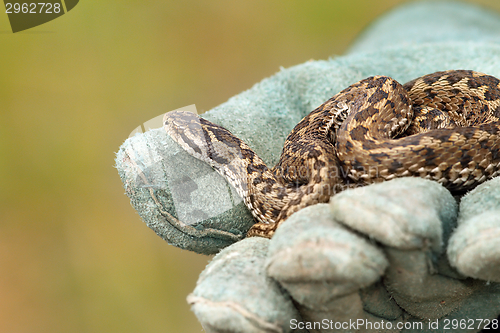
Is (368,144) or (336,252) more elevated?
(368,144)

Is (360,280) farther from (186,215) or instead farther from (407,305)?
(186,215)

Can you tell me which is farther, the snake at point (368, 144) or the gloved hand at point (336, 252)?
the snake at point (368, 144)

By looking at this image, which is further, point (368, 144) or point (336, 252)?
point (368, 144)

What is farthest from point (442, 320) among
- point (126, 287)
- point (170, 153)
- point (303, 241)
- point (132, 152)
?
point (126, 287)

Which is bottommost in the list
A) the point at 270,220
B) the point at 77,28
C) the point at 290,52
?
the point at 270,220
